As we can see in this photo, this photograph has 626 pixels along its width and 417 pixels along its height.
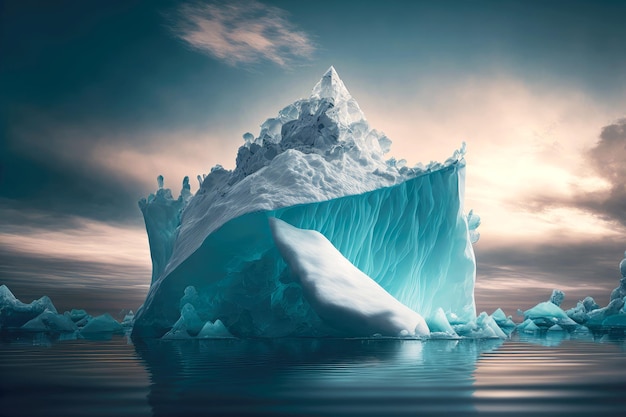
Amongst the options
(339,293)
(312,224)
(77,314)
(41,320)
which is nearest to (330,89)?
(312,224)

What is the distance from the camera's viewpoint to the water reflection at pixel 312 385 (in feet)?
14.6

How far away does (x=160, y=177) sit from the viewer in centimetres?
2227

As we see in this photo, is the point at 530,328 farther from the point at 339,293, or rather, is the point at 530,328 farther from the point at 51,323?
the point at 51,323

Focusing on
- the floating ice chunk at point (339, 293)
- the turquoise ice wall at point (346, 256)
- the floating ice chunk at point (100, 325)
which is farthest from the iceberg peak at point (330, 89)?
the floating ice chunk at point (100, 325)

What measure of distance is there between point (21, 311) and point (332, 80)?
20.4 meters

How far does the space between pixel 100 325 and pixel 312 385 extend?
2110 cm

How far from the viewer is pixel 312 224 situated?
16.5m

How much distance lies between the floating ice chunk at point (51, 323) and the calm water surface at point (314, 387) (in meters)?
19.5

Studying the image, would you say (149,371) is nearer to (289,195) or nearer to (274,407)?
(274,407)

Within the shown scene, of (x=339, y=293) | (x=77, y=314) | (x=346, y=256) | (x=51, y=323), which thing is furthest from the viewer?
(x=77, y=314)

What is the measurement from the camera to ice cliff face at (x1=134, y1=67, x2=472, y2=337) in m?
15.4

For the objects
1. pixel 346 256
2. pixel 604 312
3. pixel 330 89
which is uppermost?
pixel 330 89

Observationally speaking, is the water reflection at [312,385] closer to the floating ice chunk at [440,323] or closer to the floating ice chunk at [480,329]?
the floating ice chunk at [440,323]

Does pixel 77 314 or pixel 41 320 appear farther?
pixel 77 314
